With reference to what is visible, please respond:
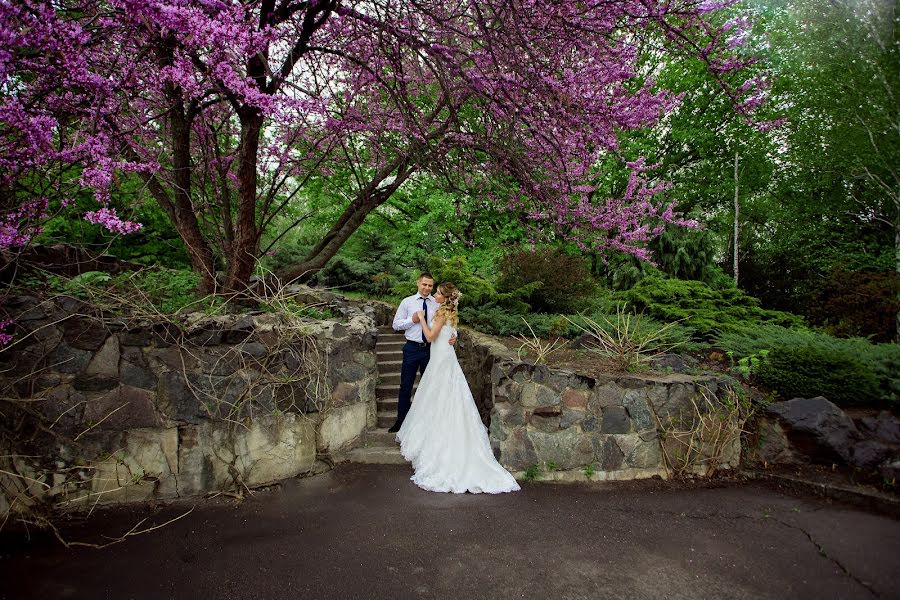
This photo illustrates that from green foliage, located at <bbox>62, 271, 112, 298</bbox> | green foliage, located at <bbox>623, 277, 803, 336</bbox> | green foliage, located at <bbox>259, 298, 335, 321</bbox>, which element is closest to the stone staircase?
green foliage, located at <bbox>259, 298, 335, 321</bbox>

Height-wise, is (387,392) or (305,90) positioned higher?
(305,90)

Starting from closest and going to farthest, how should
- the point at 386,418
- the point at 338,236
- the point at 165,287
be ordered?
the point at 165,287, the point at 386,418, the point at 338,236

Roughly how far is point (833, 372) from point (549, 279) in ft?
12.4

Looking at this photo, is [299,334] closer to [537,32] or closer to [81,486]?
Result: [81,486]

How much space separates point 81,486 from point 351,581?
2608 mm

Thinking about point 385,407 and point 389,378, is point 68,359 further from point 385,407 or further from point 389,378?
point 389,378

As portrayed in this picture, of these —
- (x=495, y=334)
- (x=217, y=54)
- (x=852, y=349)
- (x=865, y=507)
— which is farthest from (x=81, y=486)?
(x=852, y=349)

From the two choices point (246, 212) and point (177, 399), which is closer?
point (177, 399)

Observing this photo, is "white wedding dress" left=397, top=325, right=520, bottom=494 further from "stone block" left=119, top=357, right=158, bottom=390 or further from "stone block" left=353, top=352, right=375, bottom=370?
"stone block" left=119, top=357, right=158, bottom=390

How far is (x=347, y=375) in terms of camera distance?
15.6 ft

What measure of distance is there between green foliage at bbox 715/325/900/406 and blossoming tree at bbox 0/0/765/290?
244 centimetres

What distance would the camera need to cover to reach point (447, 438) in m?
4.54

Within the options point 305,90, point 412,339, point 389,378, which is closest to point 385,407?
point 389,378

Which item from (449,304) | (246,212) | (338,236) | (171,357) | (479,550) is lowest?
(479,550)
